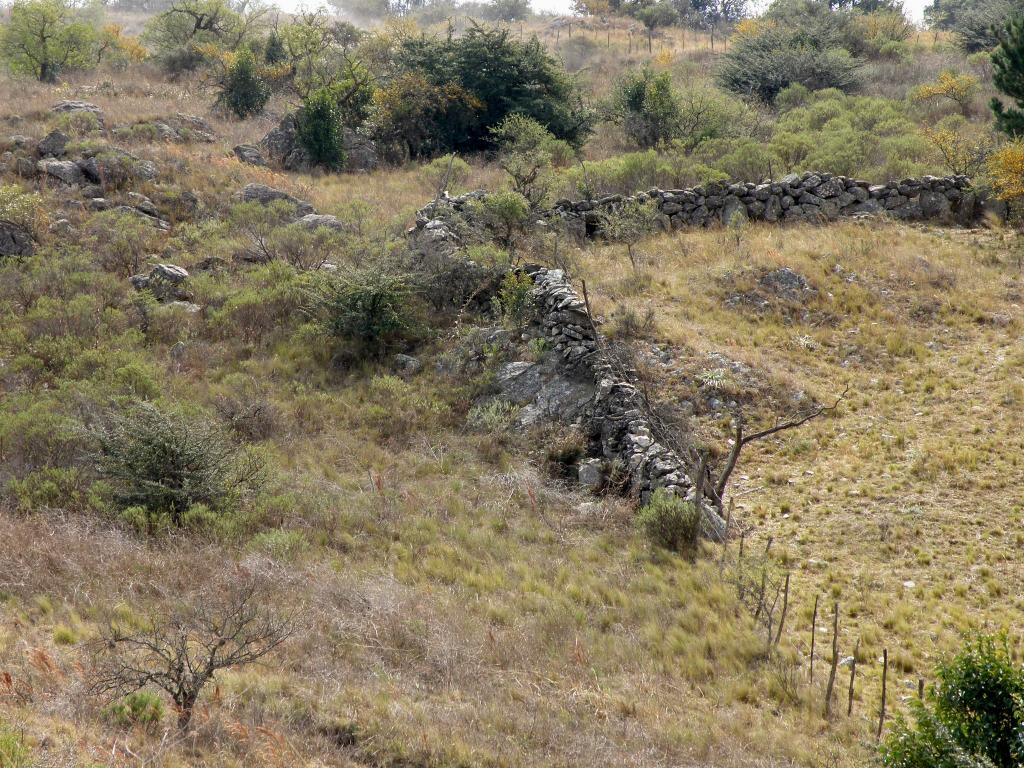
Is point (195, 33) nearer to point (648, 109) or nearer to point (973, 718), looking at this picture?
point (648, 109)

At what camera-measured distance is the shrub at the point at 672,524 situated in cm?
799

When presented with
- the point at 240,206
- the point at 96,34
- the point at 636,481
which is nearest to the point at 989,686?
the point at 636,481

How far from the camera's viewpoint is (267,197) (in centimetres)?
1731

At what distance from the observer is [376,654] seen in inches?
233

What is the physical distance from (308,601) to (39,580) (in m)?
2.09

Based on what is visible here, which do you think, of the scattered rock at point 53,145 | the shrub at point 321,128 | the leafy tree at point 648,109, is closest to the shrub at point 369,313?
the scattered rock at point 53,145

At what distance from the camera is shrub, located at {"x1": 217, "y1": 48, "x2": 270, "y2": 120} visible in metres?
24.3

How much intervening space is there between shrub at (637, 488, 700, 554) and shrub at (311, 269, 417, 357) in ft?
17.8

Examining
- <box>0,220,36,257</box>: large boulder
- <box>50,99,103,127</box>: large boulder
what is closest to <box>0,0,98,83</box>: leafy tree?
<box>50,99,103,127</box>: large boulder

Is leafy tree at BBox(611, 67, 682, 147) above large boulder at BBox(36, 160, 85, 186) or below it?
above

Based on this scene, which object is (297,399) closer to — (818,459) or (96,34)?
(818,459)

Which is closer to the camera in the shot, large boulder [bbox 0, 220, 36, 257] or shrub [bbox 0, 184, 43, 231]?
large boulder [bbox 0, 220, 36, 257]

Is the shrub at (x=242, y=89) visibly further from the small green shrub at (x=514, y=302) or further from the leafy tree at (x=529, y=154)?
the small green shrub at (x=514, y=302)

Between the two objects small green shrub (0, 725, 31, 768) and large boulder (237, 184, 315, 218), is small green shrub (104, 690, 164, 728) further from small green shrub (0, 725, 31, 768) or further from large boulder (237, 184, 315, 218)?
large boulder (237, 184, 315, 218)
